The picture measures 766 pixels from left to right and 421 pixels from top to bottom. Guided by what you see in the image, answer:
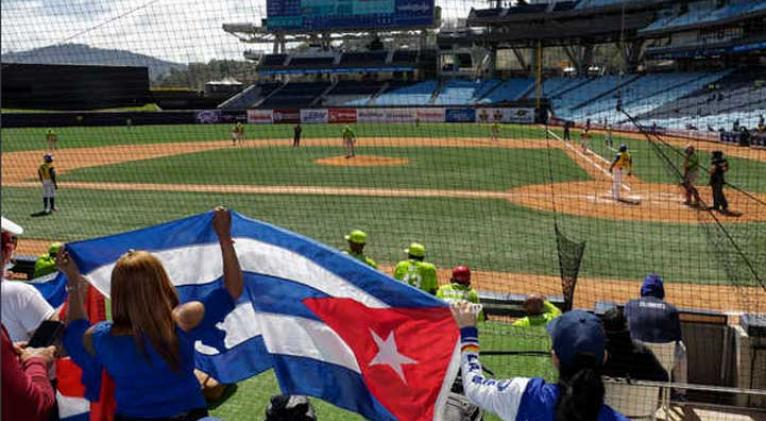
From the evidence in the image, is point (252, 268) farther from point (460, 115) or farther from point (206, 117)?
point (206, 117)

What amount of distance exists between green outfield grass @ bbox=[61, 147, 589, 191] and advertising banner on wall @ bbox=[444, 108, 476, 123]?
57.0 feet

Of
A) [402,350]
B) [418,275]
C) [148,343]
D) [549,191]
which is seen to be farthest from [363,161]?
[148,343]

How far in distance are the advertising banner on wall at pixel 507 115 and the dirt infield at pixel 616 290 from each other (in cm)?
3583

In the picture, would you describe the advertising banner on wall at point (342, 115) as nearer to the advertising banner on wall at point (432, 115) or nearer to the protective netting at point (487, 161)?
the protective netting at point (487, 161)

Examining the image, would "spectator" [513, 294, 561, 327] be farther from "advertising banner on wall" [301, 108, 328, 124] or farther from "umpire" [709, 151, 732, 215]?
"advertising banner on wall" [301, 108, 328, 124]

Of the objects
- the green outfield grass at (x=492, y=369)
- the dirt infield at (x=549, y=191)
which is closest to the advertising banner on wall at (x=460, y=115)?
the dirt infield at (x=549, y=191)

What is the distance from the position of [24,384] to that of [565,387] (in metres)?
2.15

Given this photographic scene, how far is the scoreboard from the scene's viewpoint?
50312 mm

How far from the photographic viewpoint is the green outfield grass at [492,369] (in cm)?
529

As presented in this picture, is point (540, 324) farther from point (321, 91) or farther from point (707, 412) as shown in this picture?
point (321, 91)

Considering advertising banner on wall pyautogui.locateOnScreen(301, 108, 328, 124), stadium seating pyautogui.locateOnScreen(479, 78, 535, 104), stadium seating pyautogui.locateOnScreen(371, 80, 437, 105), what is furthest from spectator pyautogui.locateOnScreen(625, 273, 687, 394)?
stadium seating pyautogui.locateOnScreen(371, 80, 437, 105)

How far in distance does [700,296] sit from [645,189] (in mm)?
11060

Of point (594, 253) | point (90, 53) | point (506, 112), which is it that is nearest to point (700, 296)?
point (594, 253)

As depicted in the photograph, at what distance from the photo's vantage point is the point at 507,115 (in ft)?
156
